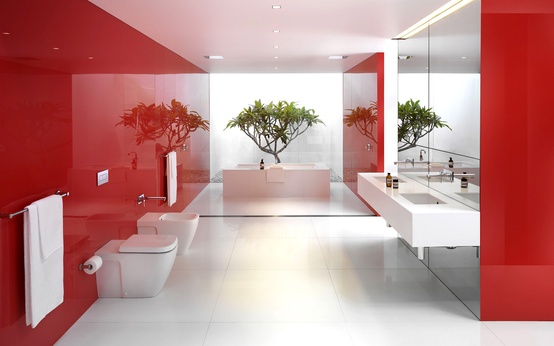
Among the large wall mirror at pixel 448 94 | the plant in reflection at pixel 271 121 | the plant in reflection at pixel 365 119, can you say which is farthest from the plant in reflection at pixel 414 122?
the plant in reflection at pixel 271 121

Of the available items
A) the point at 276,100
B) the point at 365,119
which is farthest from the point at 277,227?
the point at 276,100

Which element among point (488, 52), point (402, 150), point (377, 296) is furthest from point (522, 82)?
point (402, 150)

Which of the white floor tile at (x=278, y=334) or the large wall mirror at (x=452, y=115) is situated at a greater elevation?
the large wall mirror at (x=452, y=115)

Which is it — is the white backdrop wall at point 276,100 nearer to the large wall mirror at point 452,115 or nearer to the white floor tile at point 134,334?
the large wall mirror at point 452,115

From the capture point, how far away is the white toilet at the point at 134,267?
4547 mm

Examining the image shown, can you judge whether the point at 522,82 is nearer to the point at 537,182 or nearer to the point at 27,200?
the point at 537,182

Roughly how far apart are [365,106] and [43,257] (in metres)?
6.62

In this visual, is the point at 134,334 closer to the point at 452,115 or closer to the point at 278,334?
the point at 278,334

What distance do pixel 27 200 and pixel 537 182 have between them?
3.26 m

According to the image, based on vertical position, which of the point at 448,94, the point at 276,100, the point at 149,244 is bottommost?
the point at 149,244

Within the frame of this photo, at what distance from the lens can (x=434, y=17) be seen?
5332 mm

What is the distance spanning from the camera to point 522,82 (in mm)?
3949

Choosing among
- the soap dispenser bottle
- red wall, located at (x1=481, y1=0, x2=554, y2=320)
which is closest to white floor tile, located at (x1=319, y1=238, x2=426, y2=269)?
the soap dispenser bottle

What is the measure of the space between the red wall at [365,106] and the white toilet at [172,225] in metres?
3.21
